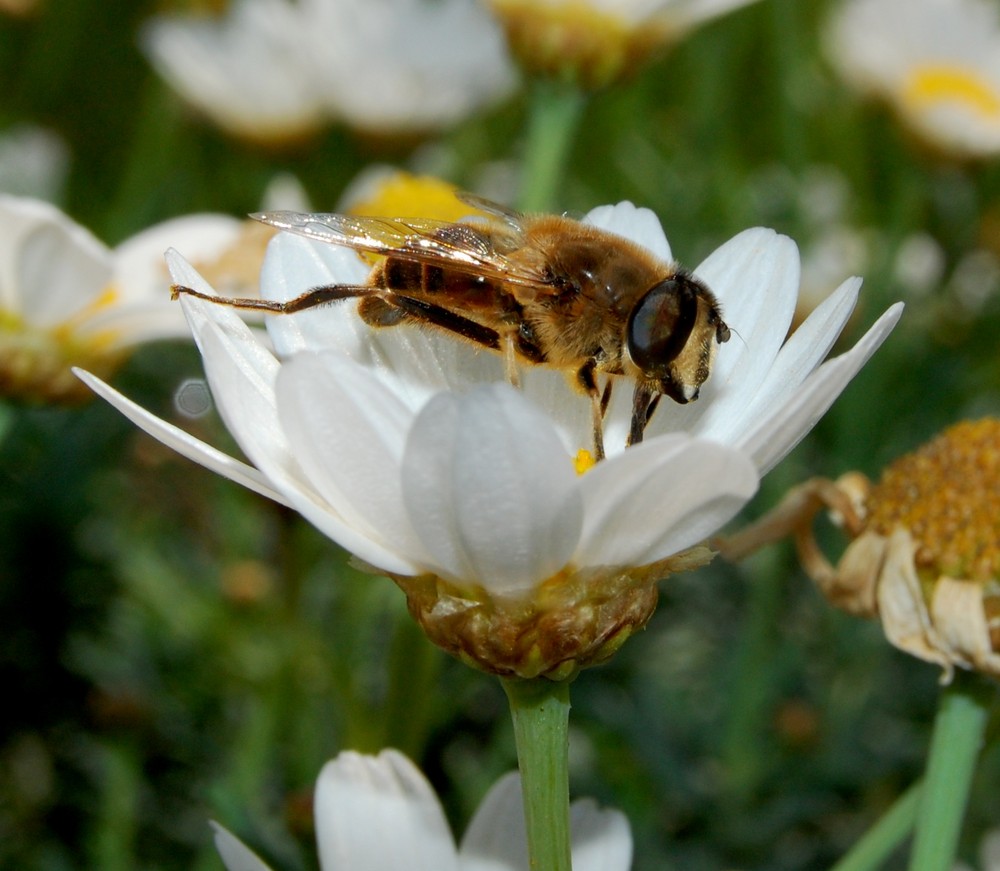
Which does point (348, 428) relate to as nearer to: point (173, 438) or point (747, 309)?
point (173, 438)

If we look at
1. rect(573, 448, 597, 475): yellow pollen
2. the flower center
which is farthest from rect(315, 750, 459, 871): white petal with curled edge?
the flower center

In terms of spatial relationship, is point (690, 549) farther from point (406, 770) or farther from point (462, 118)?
point (462, 118)

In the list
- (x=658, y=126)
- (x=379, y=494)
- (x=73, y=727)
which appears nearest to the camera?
(x=379, y=494)

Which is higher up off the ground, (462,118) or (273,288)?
(462,118)

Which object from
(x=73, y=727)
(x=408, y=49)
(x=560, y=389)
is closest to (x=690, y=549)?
(x=560, y=389)

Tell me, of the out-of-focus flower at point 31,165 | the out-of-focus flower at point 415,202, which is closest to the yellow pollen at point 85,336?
the out-of-focus flower at point 415,202

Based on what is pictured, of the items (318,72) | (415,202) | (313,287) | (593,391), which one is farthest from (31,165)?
(593,391)

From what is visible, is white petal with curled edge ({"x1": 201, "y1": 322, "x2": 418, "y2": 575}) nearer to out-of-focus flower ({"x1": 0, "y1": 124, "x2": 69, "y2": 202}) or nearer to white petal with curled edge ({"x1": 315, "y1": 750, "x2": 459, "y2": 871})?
white petal with curled edge ({"x1": 315, "y1": 750, "x2": 459, "y2": 871})

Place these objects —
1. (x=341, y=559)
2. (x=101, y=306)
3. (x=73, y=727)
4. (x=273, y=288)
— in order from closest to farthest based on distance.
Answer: (x=273, y=288)
(x=101, y=306)
(x=73, y=727)
(x=341, y=559)
